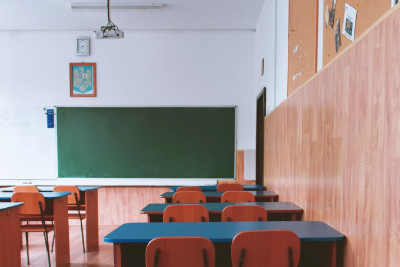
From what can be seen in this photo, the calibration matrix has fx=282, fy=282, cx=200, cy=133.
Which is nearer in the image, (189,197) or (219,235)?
(219,235)

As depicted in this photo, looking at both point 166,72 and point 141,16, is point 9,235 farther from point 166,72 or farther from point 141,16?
point 141,16

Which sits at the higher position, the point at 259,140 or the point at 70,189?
the point at 259,140

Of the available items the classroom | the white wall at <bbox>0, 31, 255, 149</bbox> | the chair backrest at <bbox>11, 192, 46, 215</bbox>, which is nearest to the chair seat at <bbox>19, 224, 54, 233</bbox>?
the classroom

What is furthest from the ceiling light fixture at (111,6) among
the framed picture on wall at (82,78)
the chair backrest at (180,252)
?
the chair backrest at (180,252)

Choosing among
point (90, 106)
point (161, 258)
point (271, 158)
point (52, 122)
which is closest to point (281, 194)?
point (271, 158)

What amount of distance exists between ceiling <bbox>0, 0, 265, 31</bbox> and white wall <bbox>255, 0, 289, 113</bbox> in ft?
1.47

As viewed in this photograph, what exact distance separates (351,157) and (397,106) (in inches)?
18.7

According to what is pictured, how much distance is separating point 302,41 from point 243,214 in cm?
165

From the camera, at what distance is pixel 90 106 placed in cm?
531

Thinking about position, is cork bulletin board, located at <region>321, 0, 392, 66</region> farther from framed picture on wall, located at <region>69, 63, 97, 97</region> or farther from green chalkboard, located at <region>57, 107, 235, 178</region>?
framed picture on wall, located at <region>69, 63, 97, 97</region>

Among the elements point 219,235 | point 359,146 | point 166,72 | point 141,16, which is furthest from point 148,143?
point 359,146

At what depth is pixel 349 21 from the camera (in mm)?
1676

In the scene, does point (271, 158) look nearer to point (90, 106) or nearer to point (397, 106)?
point (397, 106)

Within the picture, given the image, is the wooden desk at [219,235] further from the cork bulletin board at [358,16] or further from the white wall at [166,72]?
the white wall at [166,72]
